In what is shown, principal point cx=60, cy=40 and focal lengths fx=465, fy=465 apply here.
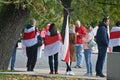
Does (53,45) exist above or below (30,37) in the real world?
below

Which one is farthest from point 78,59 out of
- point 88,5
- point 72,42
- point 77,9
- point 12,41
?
point 12,41

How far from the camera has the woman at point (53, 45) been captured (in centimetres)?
1425

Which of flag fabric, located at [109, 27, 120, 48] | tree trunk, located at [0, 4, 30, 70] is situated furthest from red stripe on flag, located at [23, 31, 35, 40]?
flag fabric, located at [109, 27, 120, 48]

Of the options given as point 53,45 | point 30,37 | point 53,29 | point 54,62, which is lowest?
point 54,62

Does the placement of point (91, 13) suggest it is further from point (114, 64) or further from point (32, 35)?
point (114, 64)

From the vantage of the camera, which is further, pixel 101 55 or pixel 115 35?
pixel 115 35

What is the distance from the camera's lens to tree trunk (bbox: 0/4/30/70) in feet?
44.2

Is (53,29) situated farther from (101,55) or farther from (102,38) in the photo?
(101,55)

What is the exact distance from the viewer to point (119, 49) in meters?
14.4

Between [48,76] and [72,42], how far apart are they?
4.18 metres

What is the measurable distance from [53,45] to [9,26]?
5.33 feet

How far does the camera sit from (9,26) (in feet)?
44.5

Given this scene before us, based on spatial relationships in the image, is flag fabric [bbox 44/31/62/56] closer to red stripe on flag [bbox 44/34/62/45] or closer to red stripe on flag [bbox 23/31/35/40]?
red stripe on flag [bbox 44/34/62/45]

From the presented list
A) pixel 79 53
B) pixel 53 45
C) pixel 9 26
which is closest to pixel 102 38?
pixel 53 45
